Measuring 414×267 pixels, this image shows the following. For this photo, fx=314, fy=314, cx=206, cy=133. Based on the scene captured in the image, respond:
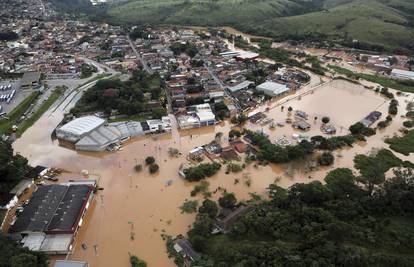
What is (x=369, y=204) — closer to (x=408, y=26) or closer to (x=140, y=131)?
(x=140, y=131)

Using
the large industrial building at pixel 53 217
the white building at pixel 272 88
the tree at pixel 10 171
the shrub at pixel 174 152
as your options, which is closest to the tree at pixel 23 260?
the large industrial building at pixel 53 217

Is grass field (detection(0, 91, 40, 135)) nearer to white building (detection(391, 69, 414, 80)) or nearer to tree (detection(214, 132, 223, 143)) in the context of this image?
tree (detection(214, 132, 223, 143))

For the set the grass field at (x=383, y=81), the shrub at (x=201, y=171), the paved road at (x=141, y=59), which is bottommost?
the shrub at (x=201, y=171)

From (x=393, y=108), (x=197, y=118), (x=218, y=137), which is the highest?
(x=393, y=108)

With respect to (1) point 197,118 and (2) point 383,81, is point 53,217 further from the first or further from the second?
(2) point 383,81

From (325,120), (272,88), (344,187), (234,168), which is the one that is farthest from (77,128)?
(325,120)

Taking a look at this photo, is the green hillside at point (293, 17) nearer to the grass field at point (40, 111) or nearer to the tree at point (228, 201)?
the grass field at point (40, 111)

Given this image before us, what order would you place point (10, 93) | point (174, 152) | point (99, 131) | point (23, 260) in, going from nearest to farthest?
point (23, 260) < point (174, 152) < point (99, 131) < point (10, 93)
